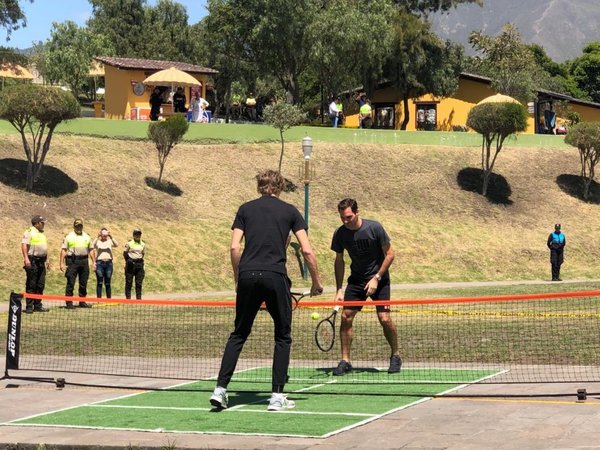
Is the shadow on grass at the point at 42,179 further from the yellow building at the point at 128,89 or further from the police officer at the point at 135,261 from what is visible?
the yellow building at the point at 128,89

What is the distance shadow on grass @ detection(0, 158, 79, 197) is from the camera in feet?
112

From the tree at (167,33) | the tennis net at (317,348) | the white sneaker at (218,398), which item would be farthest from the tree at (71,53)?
the white sneaker at (218,398)

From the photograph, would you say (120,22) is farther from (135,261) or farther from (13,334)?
(13,334)

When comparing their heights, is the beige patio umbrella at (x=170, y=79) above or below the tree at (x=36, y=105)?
above

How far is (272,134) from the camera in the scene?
149ft

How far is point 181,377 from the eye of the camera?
1248 centimetres

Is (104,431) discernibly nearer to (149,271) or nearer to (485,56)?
(149,271)

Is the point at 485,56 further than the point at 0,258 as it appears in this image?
Yes

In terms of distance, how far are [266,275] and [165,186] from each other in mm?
29099

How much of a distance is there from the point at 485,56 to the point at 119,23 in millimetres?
37784

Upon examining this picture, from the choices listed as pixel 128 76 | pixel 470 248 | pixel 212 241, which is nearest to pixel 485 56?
pixel 128 76

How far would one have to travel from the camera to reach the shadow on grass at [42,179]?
34.2 metres

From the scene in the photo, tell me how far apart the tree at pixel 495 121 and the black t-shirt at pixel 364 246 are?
107ft

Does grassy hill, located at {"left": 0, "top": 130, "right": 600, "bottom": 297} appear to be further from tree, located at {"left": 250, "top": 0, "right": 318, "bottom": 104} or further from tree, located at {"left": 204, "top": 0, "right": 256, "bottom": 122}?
tree, located at {"left": 204, "top": 0, "right": 256, "bottom": 122}
